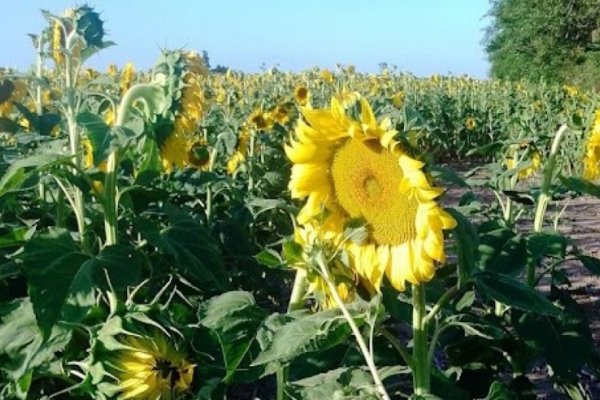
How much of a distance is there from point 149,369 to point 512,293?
580 mm

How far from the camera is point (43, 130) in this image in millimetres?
2803

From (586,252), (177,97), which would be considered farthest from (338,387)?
(586,252)

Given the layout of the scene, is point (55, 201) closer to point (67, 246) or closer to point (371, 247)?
point (67, 246)

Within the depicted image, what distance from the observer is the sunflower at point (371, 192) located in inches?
49.8

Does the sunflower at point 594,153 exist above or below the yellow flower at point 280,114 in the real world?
above

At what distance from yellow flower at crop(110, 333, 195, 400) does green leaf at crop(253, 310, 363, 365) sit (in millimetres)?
284

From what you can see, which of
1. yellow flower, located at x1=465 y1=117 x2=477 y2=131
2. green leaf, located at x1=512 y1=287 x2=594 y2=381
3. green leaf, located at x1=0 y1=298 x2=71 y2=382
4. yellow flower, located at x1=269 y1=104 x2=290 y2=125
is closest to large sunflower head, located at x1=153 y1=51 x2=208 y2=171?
green leaf, located at x1=0 y1=298 x2=71 y2=382

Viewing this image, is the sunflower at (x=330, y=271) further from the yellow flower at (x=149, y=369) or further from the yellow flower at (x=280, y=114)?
the yellow flower at (x=280, y=114)

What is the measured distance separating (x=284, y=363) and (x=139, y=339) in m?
0.24

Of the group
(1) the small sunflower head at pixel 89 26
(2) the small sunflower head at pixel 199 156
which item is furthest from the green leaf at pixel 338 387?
(2) the small sunflower head at pixel 199 156

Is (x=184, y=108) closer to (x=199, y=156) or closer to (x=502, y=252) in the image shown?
(x=502, y=252)

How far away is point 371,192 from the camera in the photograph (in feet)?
4.46

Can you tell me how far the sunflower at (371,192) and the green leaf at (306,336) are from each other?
104mm

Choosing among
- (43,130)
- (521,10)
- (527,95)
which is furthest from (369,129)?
(521,10)
